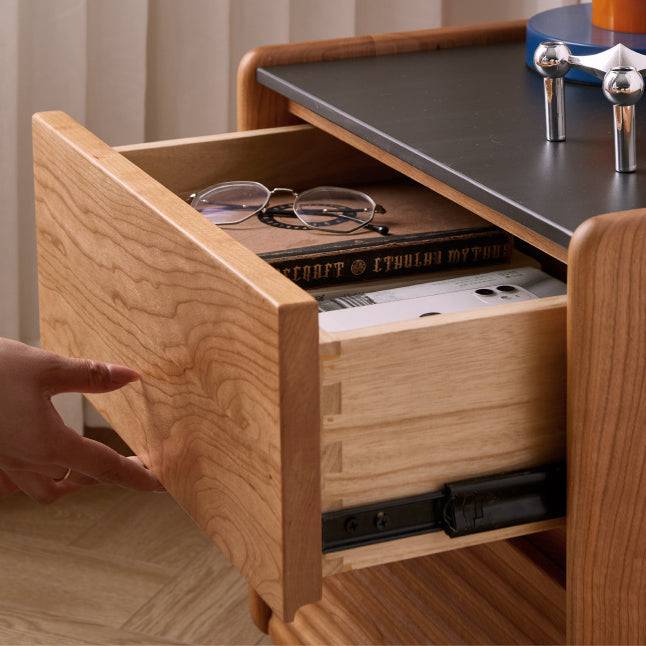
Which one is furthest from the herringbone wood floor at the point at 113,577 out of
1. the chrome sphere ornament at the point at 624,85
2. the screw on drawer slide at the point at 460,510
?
the chrome sphere ornament at the point at 624,85

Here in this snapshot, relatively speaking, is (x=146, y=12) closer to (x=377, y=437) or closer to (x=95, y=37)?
(x=95, y=37)

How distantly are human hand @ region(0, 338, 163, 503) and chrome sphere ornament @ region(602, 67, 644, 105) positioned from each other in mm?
379

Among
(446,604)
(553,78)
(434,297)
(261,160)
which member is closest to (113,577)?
(446,604)

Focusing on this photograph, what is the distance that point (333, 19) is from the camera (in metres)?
1.74

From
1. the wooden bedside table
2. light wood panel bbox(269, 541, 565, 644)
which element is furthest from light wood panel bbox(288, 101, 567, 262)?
light wood panel bbox(269, 541, 565, 644)

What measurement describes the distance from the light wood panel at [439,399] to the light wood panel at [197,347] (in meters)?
0.02

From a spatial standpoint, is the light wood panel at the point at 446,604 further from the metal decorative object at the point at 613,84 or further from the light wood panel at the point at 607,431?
the metal decorative object at the point at 613,84

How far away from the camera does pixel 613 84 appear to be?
794 mm

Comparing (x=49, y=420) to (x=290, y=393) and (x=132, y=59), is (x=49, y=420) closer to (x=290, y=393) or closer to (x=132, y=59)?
(x=290, y=393)

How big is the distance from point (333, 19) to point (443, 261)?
2.72ft

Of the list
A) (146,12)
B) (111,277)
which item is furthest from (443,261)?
(146,12)

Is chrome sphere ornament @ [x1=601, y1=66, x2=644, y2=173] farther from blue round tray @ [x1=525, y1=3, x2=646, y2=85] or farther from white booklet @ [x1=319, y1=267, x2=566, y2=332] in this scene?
blue round tray @ [x1=525, y1=3, x2=646, y2=85]

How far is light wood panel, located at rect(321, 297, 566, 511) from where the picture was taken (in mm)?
687

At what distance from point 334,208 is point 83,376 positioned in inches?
11.3
